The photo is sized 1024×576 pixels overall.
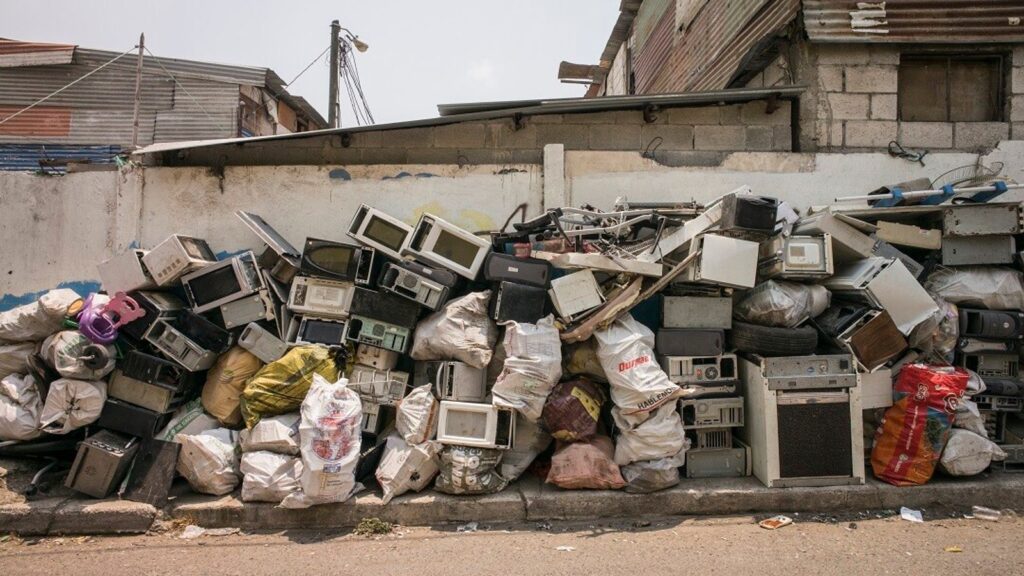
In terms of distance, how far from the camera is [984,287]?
201 inches

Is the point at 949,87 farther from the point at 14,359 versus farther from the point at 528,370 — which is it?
the point at 14,359

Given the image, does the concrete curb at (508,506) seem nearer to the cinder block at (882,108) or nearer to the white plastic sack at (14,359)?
the white plastic sack at (14,359)

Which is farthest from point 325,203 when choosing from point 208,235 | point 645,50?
point 645,50

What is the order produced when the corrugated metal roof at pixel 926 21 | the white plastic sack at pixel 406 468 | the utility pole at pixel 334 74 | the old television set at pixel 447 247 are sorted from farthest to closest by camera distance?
1. the utility pole at pixel 334 74
2. the corrugated metal roof at pixel 926 21
3. the old television set at pixel 447 247
4. the white plastic sack at pixel 406 468

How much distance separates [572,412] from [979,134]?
211 inches

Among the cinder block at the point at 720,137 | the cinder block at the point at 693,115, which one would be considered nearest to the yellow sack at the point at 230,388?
the cinder block at the point at 693,115

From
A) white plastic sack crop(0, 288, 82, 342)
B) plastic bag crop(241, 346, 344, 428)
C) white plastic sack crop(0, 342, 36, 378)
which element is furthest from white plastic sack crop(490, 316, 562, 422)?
white plastic sack crop(0, 342, 36, 378)

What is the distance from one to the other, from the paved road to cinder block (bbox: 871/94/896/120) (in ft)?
13.1

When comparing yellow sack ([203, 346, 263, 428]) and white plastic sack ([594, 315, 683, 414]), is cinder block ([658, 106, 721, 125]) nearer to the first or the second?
white plastic sack ([594, 315, 683, 414])

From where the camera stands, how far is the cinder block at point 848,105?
632cm

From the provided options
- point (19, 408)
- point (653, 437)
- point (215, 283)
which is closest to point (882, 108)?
point (653, 437)

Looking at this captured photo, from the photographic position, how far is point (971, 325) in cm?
500

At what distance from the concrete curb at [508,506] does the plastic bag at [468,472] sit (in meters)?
0.07

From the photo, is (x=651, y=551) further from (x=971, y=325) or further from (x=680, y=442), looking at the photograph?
(x=971, y=325)
